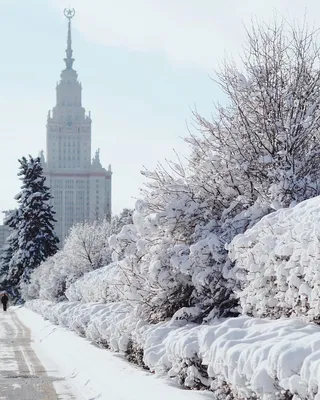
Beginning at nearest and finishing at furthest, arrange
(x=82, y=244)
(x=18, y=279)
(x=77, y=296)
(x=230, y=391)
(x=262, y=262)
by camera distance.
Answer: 1. (x=230, y=391)
2. (x=262, y=262)
3. (x=77, y=296)
4. (x=82, y=244)
5. (x=18, y=279)

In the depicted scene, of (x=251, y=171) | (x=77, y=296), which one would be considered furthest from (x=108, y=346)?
(x=77, y=296)

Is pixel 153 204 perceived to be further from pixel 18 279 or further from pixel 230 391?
pixel 18 279

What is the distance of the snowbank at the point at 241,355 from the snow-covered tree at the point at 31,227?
172 ft

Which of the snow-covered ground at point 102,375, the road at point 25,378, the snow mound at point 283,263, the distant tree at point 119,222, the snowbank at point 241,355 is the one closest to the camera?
the snowbank at point 241,355

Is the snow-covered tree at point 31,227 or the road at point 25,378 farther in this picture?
the snow-covered tree at point 31,227

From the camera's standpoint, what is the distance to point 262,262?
9.84m

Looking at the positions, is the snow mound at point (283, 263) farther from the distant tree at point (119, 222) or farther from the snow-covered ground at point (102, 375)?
the distant tree at point (119, 222)

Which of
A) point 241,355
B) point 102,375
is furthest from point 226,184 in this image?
point 241,355

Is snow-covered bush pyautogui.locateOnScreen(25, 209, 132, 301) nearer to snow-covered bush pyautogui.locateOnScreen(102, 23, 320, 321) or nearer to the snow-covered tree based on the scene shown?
the snow-covered tree

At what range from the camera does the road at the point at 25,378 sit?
11672 mm

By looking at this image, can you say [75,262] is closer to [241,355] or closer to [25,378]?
[25,378]

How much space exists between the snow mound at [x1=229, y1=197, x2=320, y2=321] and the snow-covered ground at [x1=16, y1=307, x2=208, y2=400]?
1574 millimetres

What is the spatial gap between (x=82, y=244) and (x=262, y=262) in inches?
1440

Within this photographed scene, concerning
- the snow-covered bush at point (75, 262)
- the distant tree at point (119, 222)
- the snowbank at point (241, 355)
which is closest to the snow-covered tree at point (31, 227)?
the distant tree at point (119, 222)
